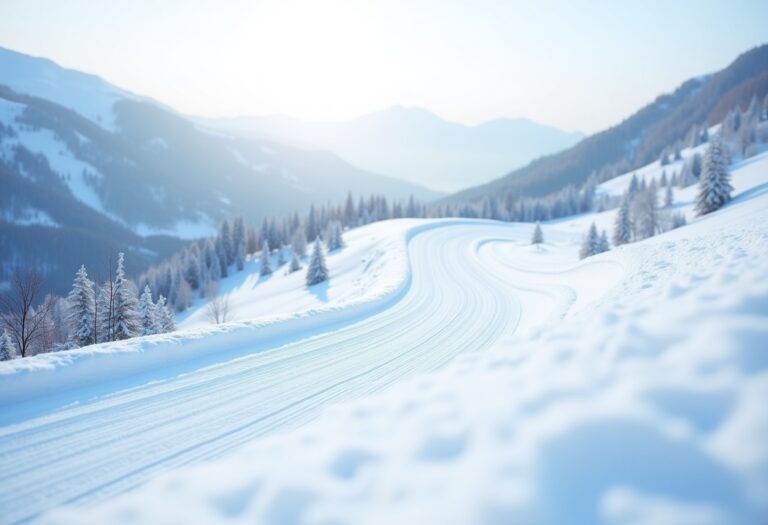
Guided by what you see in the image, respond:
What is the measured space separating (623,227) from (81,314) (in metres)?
47.8

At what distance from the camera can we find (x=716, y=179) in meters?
32.1

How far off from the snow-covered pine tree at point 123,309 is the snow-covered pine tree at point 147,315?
1.03m

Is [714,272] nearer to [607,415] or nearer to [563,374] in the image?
[563,374]

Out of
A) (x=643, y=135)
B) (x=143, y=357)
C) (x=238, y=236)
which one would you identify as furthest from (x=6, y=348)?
(x=643, y=135)

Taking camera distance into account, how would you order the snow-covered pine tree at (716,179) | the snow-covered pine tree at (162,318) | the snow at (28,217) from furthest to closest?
1. the snow at (28,217)
2. the snow-covered pine tree at (716,179)
3. the snow-covered pine tree at (162,318)

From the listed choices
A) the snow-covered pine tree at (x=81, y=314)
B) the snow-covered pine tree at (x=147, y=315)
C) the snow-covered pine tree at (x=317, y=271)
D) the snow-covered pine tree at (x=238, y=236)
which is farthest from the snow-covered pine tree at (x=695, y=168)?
the snow-covered pine tree at (x=81, y=314)

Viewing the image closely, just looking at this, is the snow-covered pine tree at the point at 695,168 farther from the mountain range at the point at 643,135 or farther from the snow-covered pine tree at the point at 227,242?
the snow-covered pine tree at the point at 227,242

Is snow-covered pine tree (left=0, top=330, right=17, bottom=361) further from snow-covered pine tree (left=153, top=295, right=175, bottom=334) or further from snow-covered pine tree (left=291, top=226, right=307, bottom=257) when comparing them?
snow-covered pine tree (left=291, top=226, right=307, bottom=257)

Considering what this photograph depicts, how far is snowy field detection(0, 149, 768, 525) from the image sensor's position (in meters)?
2.23

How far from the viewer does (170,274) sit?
5750cm

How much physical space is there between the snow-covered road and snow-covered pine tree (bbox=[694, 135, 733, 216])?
32.1 meters

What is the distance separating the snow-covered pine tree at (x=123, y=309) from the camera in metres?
14.8

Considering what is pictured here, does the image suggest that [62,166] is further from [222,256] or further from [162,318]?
[162,318]

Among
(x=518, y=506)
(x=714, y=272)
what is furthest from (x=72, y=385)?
(x=714, y=272)
